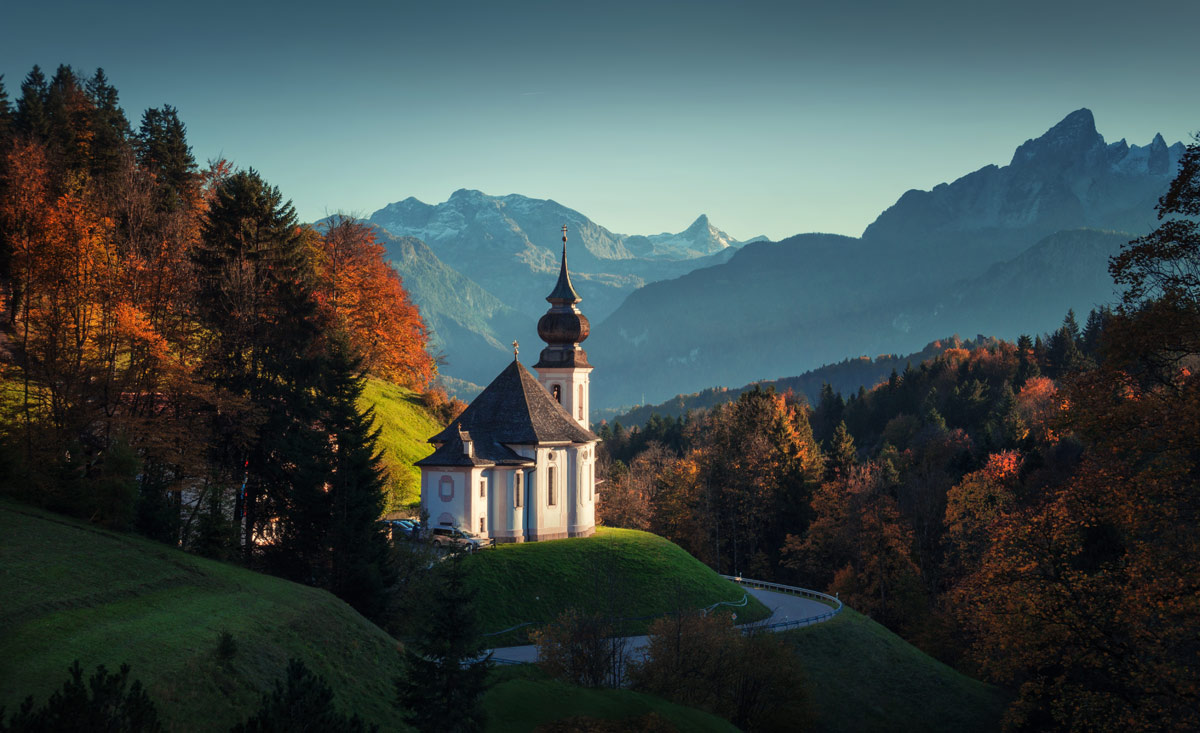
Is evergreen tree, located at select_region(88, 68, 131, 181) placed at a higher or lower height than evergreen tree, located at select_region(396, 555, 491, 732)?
higher

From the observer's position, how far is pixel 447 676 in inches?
942

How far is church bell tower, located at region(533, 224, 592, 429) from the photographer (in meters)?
69.2

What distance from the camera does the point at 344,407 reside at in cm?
4303

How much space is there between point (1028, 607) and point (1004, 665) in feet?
11.4

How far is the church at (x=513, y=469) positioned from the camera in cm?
5666

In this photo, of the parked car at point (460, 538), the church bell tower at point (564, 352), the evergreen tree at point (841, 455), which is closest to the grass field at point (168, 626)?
the parked car at point (460, 538)

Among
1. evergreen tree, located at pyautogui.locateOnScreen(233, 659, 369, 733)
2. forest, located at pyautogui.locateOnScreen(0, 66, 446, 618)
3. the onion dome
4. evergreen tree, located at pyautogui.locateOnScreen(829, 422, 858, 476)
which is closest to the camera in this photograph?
evergreen tree, located at pyautogui.locateOnScreen(233, 659, 369, 733)

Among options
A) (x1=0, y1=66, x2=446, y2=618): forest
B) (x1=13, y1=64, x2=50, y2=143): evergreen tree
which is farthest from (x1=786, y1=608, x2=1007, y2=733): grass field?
(x1=13, y1=64, x2=50, y2=143): evergreen tree

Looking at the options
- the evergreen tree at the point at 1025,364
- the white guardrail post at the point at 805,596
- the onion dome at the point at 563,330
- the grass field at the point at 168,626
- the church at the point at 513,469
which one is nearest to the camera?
the grass field at the point at 168,626

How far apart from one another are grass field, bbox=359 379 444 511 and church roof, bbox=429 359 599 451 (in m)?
6.25

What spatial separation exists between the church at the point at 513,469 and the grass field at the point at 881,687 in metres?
15.9

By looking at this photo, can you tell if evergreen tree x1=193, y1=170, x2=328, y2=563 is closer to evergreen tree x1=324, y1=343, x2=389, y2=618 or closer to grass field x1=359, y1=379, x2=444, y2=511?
evergreen tree x1=324, y1=343, x2=389, y2=618

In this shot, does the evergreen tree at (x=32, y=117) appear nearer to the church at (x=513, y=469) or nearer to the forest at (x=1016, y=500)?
the church at (x=513, y=469)

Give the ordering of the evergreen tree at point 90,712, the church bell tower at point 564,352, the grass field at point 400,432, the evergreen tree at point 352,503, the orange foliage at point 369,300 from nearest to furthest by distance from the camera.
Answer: the evergreen tree at point 90,712 → the evergreen tree at point 352,503 → the grass field at point 400,432 → the church bell tower at point 564,352 → the orange foliage at point 369,300
